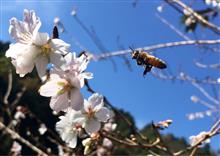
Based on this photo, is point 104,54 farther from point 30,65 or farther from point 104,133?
point 30,65

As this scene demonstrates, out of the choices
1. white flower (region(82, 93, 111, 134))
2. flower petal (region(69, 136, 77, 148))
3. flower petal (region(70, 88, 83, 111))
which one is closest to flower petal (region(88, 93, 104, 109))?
white flower (region(82, 93, 111, 134))

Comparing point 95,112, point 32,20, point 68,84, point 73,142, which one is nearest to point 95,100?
point 95,112

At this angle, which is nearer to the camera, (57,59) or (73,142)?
(57,59)

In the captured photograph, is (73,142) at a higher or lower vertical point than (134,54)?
lower

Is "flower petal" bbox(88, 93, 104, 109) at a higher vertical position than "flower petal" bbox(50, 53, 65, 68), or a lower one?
higher

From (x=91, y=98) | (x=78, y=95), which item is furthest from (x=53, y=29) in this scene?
(x=91, y=98)

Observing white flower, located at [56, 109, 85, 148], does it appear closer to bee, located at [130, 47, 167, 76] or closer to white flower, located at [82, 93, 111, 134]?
white flower, located at [82, 93, 111, 134]

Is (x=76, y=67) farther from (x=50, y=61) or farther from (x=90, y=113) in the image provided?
(x=90, y=113)
